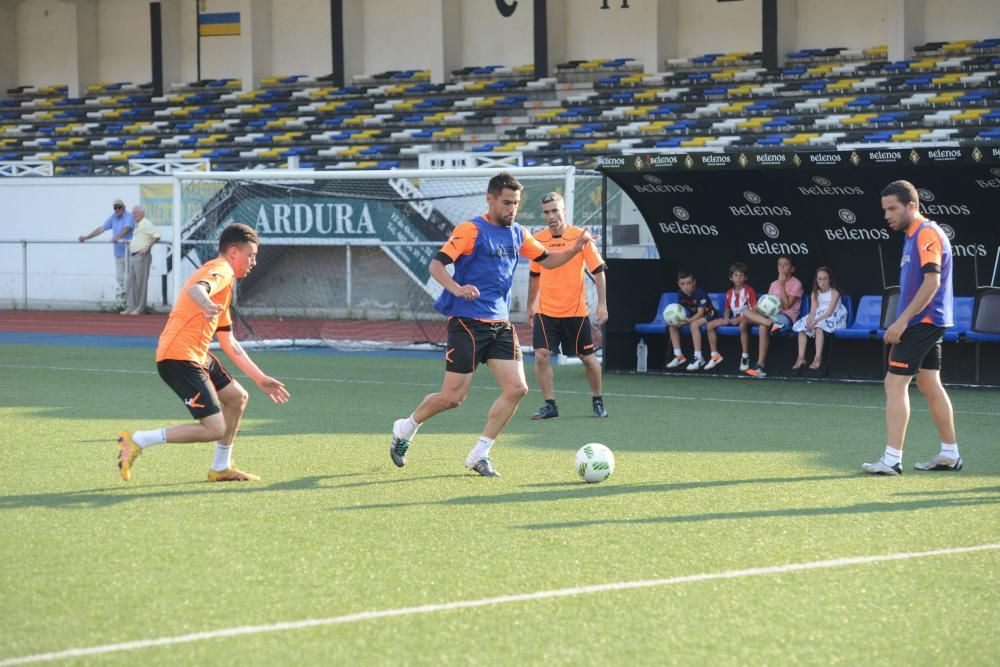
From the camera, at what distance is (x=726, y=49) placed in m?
30.6

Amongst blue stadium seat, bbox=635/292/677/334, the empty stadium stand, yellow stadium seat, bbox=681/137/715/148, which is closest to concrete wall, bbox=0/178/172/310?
the empty stadium stand

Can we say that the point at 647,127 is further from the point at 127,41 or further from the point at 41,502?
the point at 41,502

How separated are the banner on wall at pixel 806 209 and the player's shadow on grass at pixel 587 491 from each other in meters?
6.03

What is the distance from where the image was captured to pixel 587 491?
8.40 meters

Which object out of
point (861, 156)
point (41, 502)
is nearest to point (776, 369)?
point (861, 156)

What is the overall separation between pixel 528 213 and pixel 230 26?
20.3m

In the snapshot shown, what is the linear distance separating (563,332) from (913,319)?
4565mm

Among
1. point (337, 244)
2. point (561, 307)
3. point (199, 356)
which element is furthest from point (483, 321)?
point (337, 244)

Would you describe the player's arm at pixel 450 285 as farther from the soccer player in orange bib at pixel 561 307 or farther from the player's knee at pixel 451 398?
the soccer player in orange bib at pixel 561 307

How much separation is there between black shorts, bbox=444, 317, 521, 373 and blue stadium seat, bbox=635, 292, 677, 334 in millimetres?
7507

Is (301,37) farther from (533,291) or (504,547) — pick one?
(504,547)

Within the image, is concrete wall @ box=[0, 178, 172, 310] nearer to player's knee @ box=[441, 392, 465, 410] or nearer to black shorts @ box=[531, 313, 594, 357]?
black shorts @ box=[531, 313, 594, 357]

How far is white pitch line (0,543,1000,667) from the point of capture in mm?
4898

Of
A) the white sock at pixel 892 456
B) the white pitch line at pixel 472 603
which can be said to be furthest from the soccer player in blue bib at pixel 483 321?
the white pitch line at pixel 472 603
